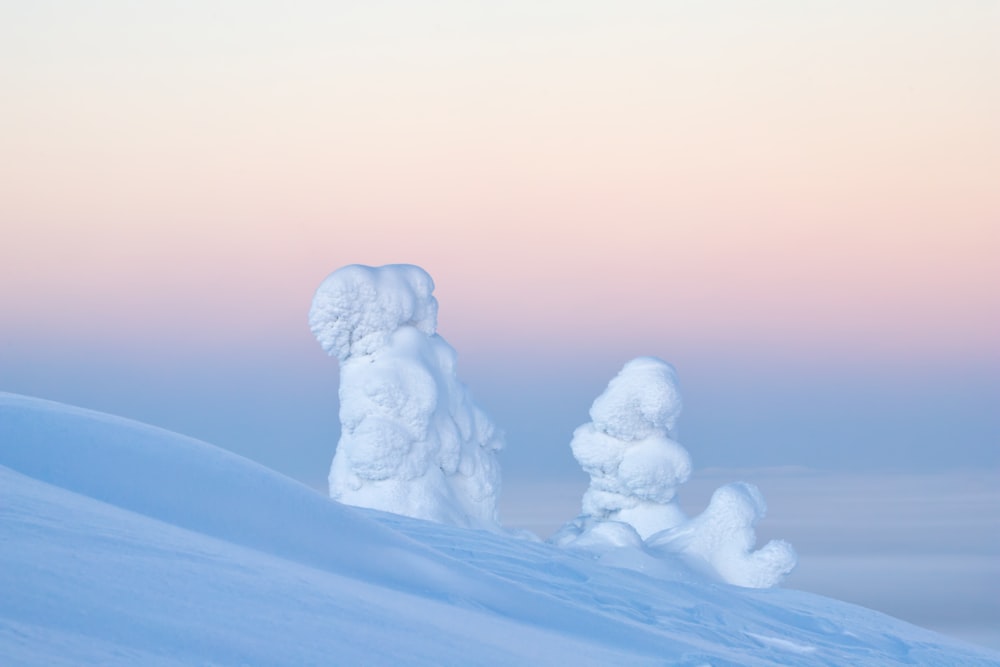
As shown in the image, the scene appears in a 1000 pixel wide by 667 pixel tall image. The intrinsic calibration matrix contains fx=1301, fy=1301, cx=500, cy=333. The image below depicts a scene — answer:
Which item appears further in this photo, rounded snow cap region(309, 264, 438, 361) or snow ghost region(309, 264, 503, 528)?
rounded snow cap region(309, 264, 438, 361)

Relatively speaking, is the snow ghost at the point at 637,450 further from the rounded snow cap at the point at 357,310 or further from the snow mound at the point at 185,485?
the snow mound at the point at 185,485

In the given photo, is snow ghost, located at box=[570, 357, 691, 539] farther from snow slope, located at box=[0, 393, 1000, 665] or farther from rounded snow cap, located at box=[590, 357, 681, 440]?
snow slope, located at box=[0, 393, 1000, 665]

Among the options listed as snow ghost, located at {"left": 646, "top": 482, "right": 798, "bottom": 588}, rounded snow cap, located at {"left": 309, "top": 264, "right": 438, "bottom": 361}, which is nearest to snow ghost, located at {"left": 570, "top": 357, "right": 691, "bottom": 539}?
snow ghost, located at {"left": 646, "top": 482, "right": 798, "bottom": 588}

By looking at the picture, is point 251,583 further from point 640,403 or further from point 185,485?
point 640,403

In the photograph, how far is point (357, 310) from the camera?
450 inches

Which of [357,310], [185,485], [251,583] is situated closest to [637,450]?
[357,310]

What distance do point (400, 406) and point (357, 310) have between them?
953 mm

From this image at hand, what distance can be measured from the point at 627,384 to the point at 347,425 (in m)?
2.57

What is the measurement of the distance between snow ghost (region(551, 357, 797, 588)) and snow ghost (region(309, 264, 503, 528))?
101cm

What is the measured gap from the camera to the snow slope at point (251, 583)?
3166 mm

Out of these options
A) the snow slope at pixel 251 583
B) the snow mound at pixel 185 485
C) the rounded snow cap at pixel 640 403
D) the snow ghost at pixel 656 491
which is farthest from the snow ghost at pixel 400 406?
the snow mound at pixel 185 485

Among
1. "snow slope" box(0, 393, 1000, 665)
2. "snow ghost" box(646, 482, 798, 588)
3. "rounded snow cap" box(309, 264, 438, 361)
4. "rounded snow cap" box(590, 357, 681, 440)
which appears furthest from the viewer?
"rounded snow cap" box(590, 357, 681, 440)

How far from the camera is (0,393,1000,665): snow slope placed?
3166mm

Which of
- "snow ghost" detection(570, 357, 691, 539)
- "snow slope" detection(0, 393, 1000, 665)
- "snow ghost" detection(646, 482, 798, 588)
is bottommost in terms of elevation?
"snow slope" detection(0, 393, 1000, 665)
